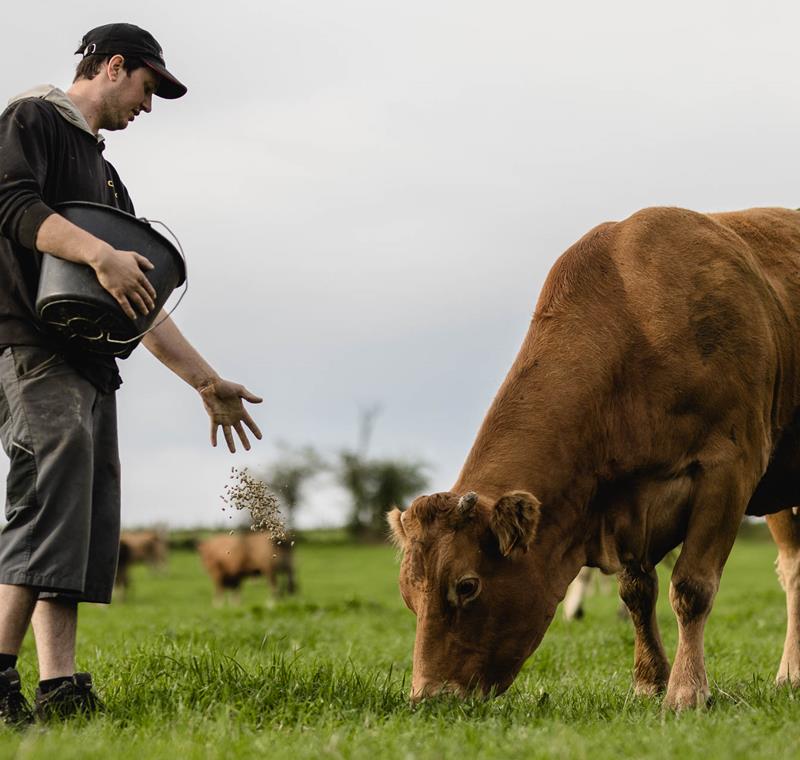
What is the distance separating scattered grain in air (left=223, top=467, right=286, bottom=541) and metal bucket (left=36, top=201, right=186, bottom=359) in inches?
33.8

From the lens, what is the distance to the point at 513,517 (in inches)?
204

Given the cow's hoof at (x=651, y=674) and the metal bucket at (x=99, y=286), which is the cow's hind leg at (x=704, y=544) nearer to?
the cow's hoof at (x=651, y=674)

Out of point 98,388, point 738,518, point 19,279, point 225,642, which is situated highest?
point 19,279

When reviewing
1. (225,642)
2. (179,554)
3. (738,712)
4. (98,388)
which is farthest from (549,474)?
(179,554)

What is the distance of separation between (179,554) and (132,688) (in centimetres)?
5473

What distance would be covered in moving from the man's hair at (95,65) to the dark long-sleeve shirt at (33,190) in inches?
11.5

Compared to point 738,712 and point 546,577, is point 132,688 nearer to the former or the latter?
point 546,577

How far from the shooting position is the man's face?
201 inches

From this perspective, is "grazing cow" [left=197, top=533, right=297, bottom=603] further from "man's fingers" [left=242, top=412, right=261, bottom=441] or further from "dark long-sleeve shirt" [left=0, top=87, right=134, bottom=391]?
"dark long-sleeve shirt" [left=0, top=87, right=134, bottom=391]

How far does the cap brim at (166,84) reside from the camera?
16.8ft

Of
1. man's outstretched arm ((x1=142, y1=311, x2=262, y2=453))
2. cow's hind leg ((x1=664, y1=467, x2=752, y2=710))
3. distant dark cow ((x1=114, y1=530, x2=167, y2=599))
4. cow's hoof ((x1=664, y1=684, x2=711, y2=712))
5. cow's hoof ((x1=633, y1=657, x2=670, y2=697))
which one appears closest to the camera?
cow's hoof ((x1=664, y1=684, x2=711, y2=712))

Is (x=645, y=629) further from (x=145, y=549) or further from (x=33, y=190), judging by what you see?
(x=145, y=549)

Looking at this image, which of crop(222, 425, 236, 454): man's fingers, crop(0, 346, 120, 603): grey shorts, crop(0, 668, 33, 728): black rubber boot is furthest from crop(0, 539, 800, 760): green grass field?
crop(222, 425, 236, 454): man's fingers

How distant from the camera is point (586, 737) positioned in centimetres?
416
